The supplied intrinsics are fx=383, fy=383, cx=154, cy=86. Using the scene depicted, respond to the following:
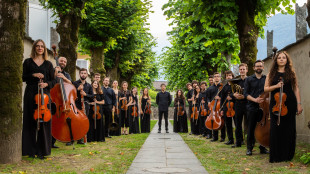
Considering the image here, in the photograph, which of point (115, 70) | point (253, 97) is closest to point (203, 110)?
point (253, 97)

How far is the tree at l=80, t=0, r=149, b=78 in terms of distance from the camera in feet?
62.6

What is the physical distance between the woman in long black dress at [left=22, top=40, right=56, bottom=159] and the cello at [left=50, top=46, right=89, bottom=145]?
0.40 meters

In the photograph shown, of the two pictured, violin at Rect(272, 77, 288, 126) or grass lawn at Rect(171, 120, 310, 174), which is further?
violin at Rect(272, 77, 288, 126)

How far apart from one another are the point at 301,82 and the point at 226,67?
972 cm

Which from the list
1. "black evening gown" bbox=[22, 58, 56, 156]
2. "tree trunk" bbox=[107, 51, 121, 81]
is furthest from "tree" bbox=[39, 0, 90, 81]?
"tree trunk" bbox=[107, 51, 121, 81]

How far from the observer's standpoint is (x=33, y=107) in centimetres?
731

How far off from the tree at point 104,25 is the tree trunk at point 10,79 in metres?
12.0

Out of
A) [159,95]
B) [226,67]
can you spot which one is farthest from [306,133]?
[226,67]

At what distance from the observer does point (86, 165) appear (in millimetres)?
6785

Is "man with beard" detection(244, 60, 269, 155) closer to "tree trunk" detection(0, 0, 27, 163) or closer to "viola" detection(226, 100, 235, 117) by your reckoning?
"viola" detection(226, 100, 235, 117)

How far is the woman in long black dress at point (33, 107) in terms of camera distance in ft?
24.0

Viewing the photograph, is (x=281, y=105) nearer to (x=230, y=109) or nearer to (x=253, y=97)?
(x=253, y=97)

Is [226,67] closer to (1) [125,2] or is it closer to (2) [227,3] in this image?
(1) [125,2]

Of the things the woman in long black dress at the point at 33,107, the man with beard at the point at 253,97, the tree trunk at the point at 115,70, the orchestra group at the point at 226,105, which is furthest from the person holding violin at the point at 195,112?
the tree trunk at the point at 115,70
